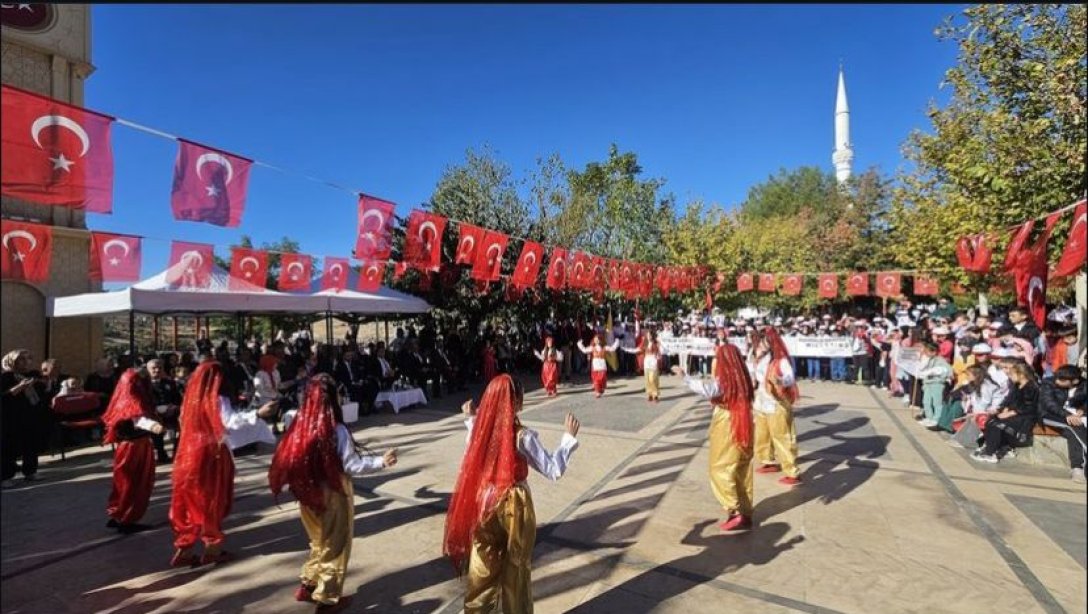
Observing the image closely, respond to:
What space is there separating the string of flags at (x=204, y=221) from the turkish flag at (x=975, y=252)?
0.06 ft

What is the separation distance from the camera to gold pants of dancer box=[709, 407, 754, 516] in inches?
184

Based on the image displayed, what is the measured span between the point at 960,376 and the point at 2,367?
45.7 feet

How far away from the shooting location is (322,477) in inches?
137

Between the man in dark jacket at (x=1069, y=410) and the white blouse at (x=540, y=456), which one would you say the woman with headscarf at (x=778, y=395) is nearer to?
the man in dark jacket at (x=1069, y=410)

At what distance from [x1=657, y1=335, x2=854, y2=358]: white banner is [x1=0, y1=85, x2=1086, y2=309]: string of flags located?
2.54 meters

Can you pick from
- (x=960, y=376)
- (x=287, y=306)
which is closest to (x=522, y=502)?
(x=960, y=376)

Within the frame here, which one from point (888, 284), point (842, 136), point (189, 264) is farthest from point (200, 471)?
point (842, 136)

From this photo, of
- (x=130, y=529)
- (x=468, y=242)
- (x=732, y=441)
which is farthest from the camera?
(x=468, y=242)

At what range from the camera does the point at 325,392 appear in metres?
3.57

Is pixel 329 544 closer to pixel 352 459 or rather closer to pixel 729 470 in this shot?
pixel 352 459

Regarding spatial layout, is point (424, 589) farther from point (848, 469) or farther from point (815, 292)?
point (815, 292)

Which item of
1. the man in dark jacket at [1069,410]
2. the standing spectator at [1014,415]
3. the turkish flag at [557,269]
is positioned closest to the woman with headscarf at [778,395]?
the standing spectator at [1014,415]

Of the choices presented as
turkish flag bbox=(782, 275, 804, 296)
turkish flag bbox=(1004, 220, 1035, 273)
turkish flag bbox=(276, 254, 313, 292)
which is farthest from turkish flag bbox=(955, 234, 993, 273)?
turkish flag bbox=(276, 254, 313, 292)

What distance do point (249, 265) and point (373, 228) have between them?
142 inches
